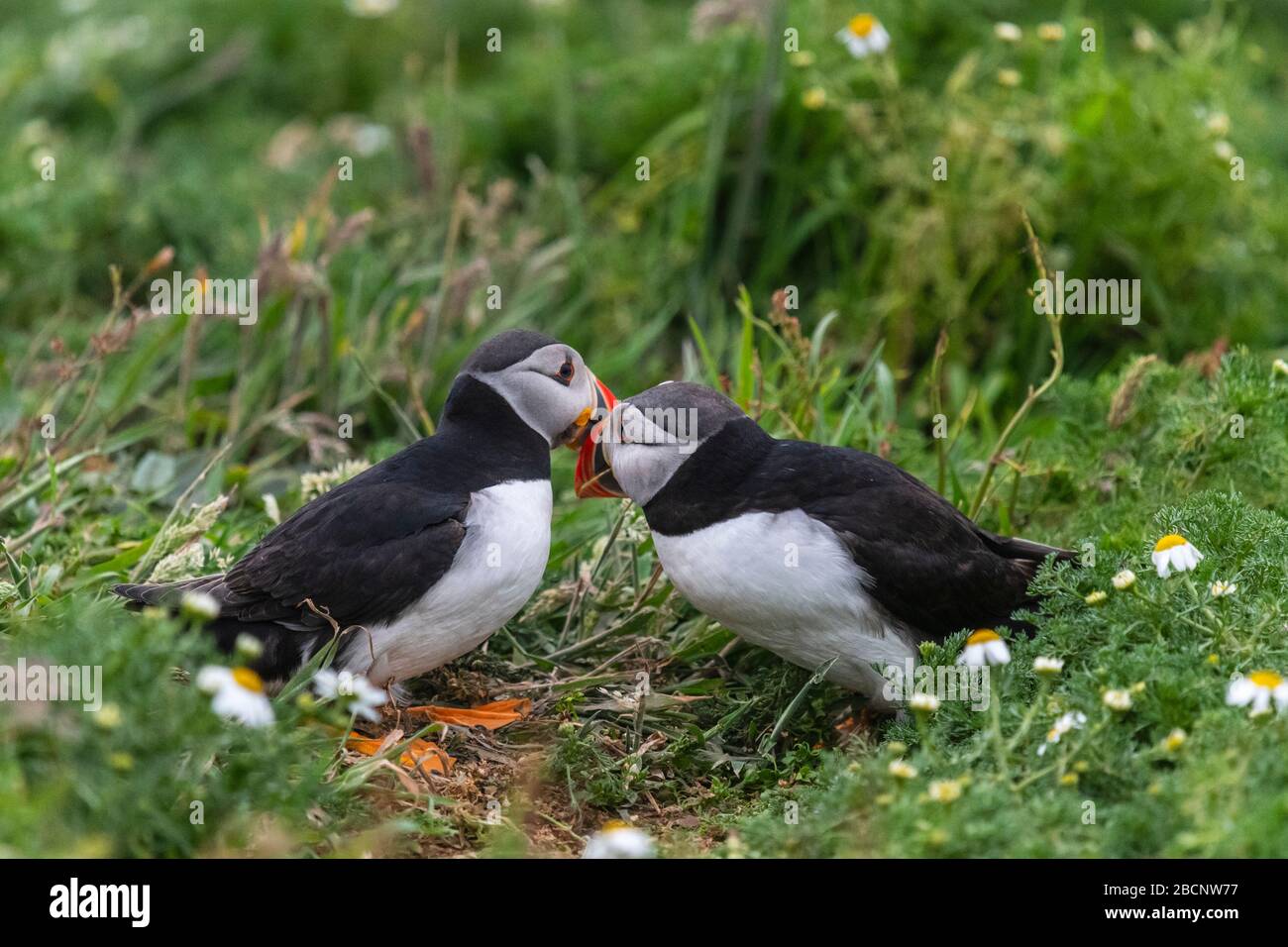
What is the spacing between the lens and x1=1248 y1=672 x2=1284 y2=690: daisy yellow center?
3.65m

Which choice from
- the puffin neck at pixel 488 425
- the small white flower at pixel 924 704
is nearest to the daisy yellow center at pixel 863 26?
the puffin neck at pixel 488 425

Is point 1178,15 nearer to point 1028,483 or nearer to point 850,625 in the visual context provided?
point 1028,483

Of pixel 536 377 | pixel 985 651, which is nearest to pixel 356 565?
pixel 536 377

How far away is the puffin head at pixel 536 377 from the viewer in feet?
15.4

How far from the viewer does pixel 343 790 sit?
3912 millimetres

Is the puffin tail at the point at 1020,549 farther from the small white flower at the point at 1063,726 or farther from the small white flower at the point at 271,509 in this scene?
the small white flower at the point at 271,509

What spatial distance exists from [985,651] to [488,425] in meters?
1.69

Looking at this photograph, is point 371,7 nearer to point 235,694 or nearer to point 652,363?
point 652,363

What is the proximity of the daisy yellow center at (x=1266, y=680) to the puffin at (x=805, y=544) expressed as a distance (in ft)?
2.89

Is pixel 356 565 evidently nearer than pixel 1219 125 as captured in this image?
Yes

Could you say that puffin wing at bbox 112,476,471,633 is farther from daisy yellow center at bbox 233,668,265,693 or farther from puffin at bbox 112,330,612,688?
daisy yellow center at bbox 233,668,265,693

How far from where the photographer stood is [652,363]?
7.26m

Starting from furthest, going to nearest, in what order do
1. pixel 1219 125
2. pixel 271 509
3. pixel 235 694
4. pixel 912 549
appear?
pixel 1219 125
pixel 271 509
pixel 912 549
pixel 235 694
